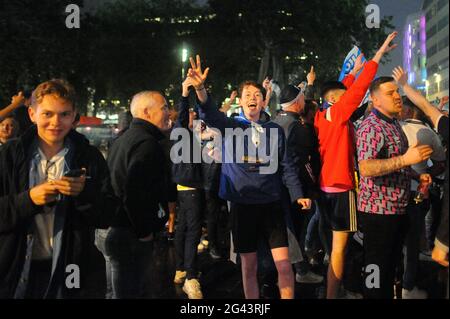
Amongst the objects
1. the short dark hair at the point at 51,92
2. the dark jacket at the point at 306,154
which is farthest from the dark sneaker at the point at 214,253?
the short dark hair at the point at 51,92

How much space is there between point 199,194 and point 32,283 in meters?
3.07

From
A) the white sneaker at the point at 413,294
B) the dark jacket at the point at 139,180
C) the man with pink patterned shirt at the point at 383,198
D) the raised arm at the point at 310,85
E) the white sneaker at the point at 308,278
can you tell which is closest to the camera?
the dark jacket at the point at 139,180

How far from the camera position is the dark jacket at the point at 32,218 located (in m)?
2.61

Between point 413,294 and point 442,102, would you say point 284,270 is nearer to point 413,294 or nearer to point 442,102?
point 413,294

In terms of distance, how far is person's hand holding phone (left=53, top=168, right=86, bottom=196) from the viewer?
2486mm

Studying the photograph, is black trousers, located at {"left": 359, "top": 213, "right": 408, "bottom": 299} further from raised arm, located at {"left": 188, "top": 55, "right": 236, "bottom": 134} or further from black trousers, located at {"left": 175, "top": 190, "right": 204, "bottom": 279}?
black trousers, located at {"left": 175, "top": 190, "right": 204, "bottom": 279}

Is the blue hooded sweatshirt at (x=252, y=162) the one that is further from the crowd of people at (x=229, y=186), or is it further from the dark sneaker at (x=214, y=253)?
the dark sneaker at (x=214, y=253)

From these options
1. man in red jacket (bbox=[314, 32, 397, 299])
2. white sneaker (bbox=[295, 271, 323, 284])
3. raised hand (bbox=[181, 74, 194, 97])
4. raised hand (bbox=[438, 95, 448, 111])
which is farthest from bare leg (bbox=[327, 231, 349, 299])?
raised hand (bbox=[438, 95, 448, 111])

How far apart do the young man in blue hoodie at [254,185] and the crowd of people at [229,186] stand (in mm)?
10

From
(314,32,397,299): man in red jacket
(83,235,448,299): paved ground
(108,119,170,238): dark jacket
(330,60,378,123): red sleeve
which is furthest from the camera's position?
(83,235,448,299): paved ground

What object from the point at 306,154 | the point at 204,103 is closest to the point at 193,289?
the point at 306,154

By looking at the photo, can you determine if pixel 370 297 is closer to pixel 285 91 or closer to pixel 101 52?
pixel 285 91

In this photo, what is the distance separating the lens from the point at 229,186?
165 inches

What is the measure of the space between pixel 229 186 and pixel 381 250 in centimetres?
139
